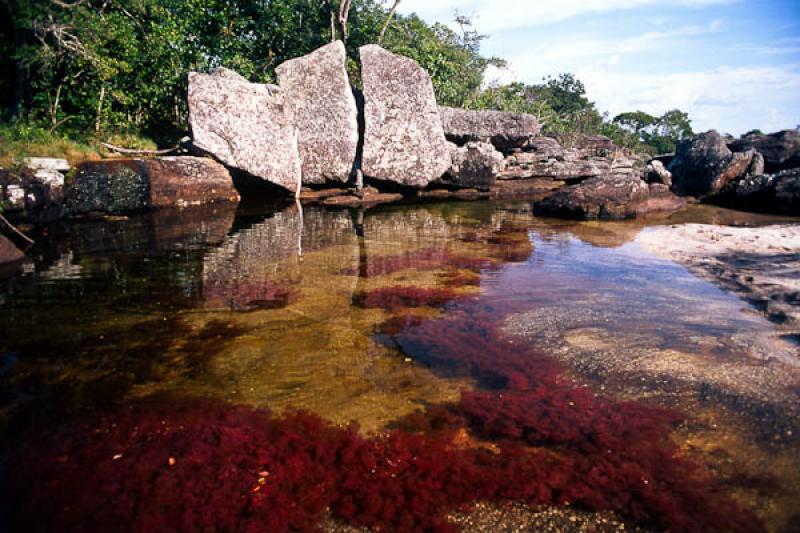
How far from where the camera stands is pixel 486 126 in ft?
58.2

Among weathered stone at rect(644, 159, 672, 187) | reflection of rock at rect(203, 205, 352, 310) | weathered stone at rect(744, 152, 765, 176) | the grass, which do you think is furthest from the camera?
weathered stone at rect(744, 152, 765, 176)

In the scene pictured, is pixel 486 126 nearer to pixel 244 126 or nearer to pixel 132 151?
pixel 244 126

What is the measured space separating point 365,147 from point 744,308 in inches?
451

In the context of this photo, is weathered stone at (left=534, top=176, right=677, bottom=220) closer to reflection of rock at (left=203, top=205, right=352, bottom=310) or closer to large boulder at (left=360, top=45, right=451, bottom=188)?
large boulder at (left=360, top=45, right=451, bottom=188)

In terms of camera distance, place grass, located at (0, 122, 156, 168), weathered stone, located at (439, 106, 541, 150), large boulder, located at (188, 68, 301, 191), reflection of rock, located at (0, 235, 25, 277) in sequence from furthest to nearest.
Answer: weathered stone, located at (439, 106, 541, 150) → large boulder, located at (188, 68, 301, 191) → grass, located at (0, 122, 156, 168) → reflection of rock, located at (0, 235, 25, 277)

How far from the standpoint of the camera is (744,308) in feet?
17.6

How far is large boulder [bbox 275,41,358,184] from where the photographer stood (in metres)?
14.8

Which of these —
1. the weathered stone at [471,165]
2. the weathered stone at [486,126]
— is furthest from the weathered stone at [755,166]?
the weathered stone at [471,165]

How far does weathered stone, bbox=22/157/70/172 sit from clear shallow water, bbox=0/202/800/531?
3.21m

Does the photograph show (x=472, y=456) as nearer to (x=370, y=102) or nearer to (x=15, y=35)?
(x=370, y=102)

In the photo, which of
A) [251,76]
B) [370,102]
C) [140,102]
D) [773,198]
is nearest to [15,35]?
[140,102]

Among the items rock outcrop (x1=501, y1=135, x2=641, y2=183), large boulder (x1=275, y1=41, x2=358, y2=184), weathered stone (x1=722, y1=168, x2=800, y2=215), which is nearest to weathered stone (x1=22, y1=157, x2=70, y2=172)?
large boulder (x1=275, y1=41, x2=358, y2=184)

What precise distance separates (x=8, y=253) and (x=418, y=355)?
22.7ft

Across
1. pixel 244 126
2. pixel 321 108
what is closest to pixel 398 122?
pixel 321 108
